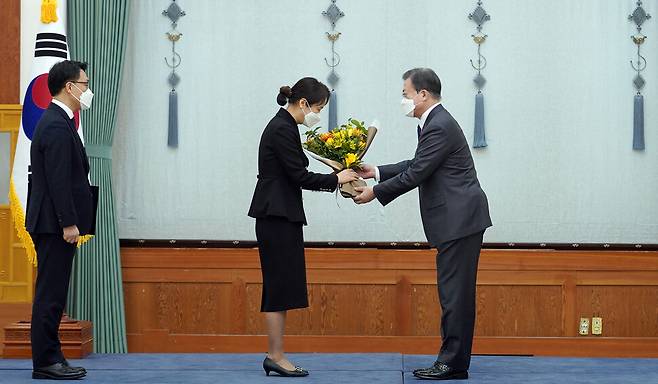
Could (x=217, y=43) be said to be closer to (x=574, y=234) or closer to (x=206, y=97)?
(x=206, y=97)

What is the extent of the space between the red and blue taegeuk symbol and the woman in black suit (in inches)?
54.8

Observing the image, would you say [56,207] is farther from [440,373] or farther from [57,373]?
[440,373]

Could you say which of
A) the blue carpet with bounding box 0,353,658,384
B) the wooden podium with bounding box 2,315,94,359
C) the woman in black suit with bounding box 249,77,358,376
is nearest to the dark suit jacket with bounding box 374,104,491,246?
the woman in black suit with bounding box 249,77,358,376

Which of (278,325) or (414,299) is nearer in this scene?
(278,325)

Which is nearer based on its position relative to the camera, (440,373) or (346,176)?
(440,373)

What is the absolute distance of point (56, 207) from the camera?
4625mm

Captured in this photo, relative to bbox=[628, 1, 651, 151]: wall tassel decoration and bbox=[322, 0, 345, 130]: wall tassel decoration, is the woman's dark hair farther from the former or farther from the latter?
bbox=[628, 1, 651, 151]: wall tassel decoration

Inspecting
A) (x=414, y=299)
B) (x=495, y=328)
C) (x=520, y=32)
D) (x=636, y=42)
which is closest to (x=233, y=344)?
(x=414, y=299)

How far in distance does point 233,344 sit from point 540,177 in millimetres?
2043

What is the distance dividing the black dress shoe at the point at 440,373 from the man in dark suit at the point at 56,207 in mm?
1486

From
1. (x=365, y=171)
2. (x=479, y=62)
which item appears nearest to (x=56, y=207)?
(x=365, y=171)

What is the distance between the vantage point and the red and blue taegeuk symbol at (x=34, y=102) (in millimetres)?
5699

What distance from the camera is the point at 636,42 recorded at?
21.1ft

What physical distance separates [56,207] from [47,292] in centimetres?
39
